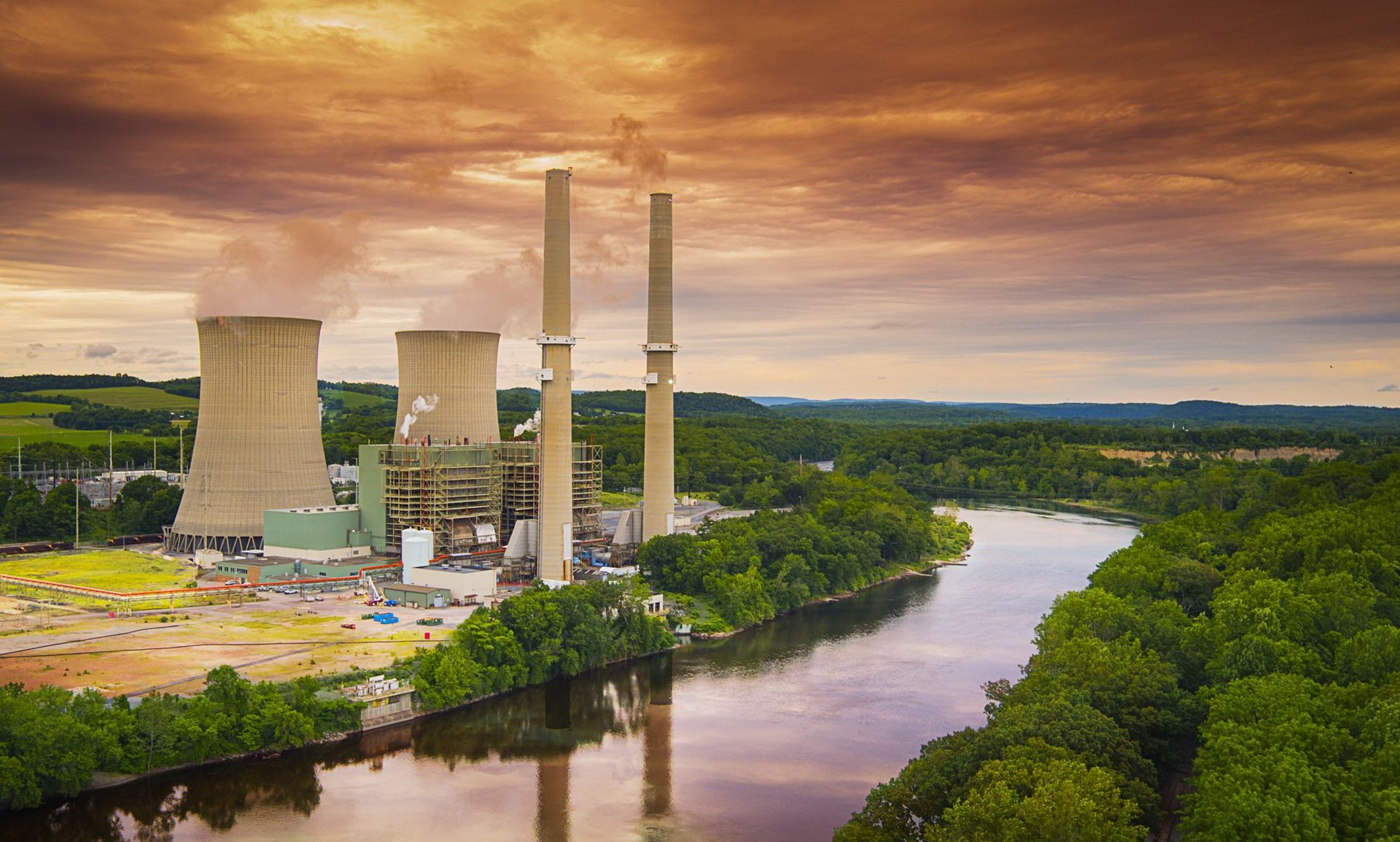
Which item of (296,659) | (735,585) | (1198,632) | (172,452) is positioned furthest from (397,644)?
(172,452)

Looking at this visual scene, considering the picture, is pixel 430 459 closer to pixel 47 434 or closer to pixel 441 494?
pixel 441 494

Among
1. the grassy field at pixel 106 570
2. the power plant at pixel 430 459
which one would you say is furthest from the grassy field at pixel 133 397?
the power plant at pixel 430 459

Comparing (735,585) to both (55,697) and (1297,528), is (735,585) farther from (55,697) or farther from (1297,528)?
(55,697)

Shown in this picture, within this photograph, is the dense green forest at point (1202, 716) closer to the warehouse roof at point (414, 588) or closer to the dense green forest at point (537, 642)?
the dense green forest at point (537, 642)

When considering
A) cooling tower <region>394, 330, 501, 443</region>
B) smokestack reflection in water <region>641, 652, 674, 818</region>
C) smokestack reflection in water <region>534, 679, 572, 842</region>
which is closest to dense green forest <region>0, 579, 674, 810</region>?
smokestack reflection in water <region>534, 679, 572, 842</region>

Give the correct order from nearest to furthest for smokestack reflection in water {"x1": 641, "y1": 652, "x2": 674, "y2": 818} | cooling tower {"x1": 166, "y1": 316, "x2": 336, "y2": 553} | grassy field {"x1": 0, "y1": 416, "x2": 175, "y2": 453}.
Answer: smokestack reflection in water {"x1": 641, "y1": 652, "x2": 674, "y2": 818} < cooling tower {"x1": 166, "y1": 316, "x2": 336, "y2": 553} < grassy field {"x1": 0, "y1": 416, "x2": 175, "y2": 453}

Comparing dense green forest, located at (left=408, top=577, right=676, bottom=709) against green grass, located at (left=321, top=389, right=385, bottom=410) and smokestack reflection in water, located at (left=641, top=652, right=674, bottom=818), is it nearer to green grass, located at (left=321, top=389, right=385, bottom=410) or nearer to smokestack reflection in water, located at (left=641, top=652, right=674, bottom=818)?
smokestack reflection in water, located at (left=641, top=652, right=674, bottom=818)
